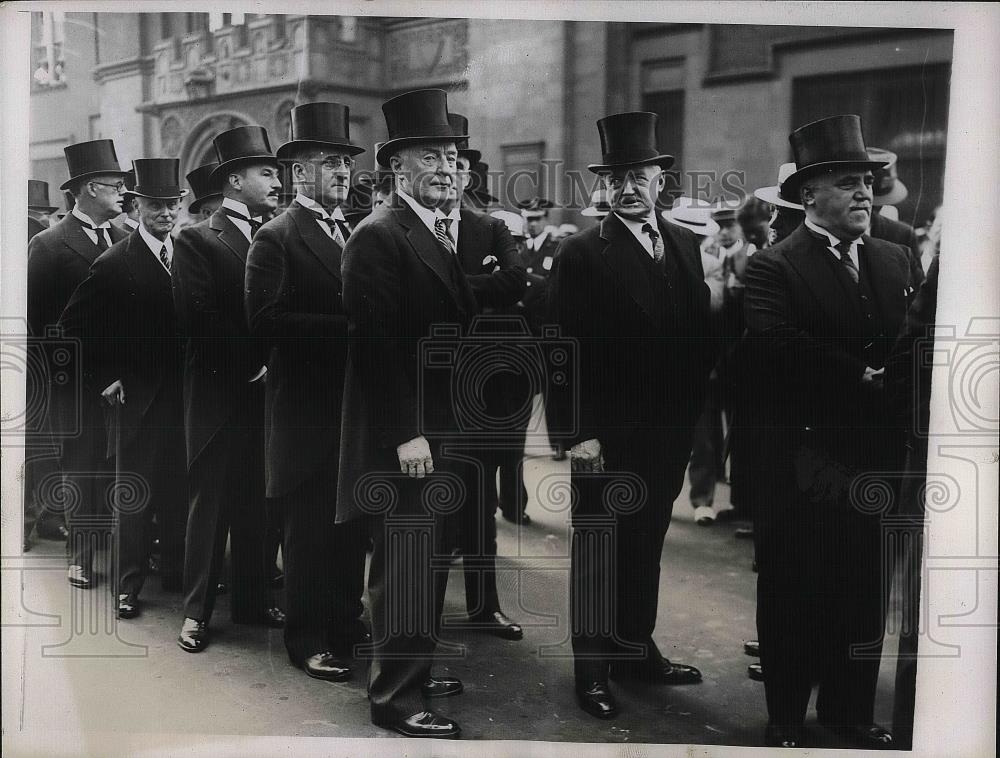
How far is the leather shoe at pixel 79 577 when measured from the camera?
4.21 metres

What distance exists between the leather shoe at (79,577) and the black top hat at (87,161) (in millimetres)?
1649

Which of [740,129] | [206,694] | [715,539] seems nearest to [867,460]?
[715,539]

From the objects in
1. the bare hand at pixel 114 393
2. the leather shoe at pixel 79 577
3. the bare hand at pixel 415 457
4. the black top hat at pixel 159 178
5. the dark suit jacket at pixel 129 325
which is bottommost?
the leather shoe at pixel 79 577

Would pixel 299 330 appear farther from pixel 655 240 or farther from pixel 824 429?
pixel 824 429

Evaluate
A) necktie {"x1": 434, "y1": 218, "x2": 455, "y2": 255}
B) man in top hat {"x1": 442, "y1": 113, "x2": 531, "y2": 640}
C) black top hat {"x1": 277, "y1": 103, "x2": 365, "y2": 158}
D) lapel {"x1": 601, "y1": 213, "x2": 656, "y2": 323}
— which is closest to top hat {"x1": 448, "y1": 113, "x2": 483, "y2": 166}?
man in top hat {"x1": 442, "y1": 113, "x2": 531, "y2": 640}

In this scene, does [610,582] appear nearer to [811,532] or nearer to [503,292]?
[811,532]

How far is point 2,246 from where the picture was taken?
4160 mm

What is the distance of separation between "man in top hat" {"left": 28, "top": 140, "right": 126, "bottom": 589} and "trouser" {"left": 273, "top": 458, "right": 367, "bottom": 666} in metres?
0.90

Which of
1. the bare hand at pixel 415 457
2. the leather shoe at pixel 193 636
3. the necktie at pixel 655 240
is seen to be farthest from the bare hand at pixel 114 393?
the necktie at pixel 655 240

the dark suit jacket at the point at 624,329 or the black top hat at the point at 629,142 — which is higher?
the black top hat at the point at 629,142

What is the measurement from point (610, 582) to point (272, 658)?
1.46 m

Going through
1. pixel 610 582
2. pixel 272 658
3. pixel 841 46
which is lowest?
pixel 272 658

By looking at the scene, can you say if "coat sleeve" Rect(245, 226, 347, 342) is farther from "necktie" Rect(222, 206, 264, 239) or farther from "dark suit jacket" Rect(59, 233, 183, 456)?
"dark suit jacket" Rect(59, 233, 183, 456)

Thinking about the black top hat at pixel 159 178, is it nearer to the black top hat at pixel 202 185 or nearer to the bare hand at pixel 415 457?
the black top hat at pixel 202 185
